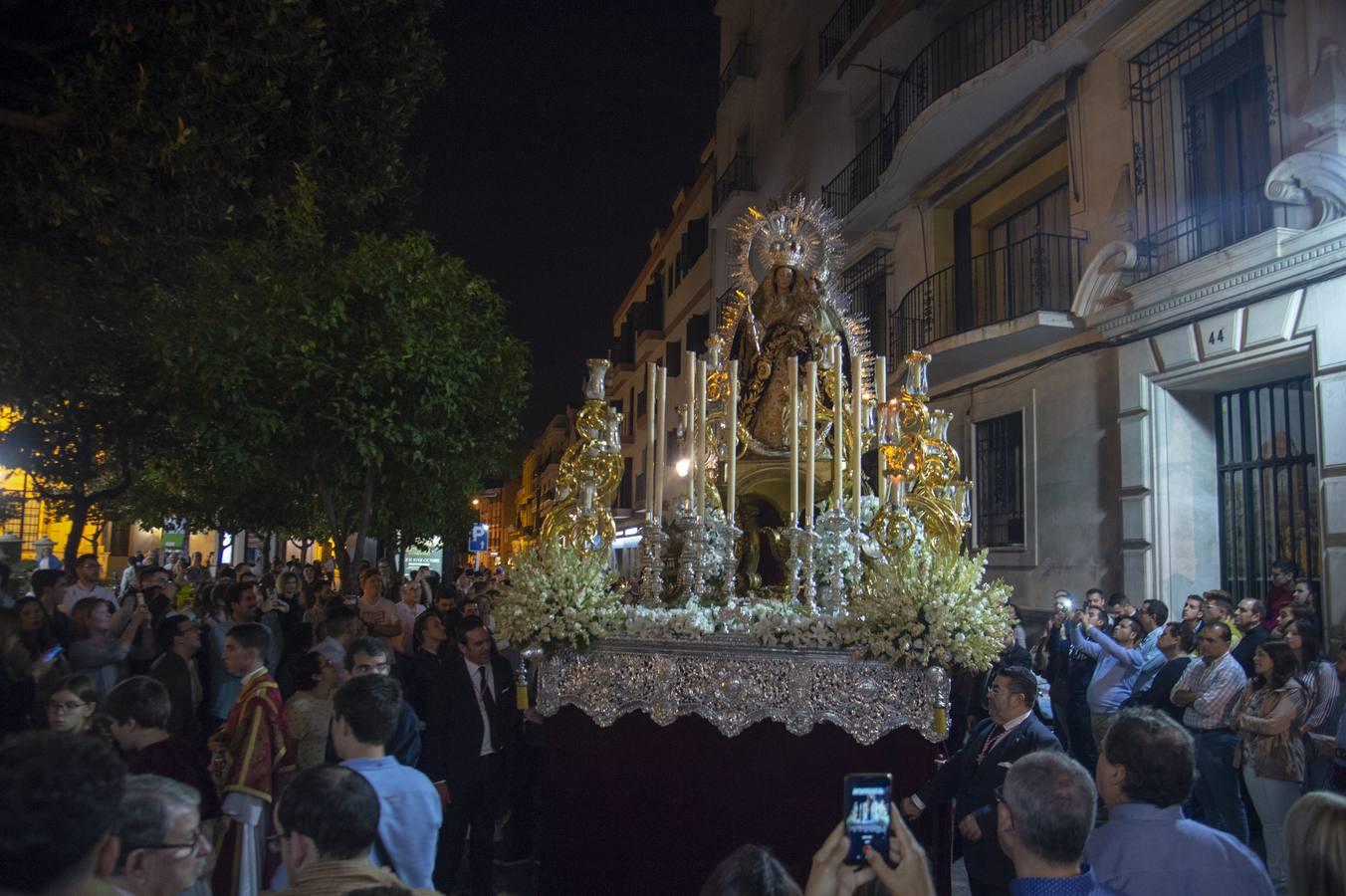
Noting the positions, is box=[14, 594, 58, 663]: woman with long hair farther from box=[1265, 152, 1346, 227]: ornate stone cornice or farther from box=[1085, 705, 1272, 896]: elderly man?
box=[1265, 152, 1346, 227]: ornate stone cornice

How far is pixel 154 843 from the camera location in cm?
262

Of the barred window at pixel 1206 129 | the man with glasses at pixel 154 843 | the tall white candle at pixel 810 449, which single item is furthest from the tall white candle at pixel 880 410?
the man with glasses at pixel 154 843

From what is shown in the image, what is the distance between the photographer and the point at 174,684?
20.0 feet

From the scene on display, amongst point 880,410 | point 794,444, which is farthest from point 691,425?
point 880,410

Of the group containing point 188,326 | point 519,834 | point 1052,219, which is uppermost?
point 1052,219

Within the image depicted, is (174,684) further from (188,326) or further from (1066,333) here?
(1066,333)

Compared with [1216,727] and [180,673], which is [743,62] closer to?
[1216,727]

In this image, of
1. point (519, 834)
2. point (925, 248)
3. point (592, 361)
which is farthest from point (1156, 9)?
point (519, 834)

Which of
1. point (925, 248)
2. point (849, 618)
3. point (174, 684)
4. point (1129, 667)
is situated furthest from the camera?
point (925, 248)

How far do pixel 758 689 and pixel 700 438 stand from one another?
1689 millimetres

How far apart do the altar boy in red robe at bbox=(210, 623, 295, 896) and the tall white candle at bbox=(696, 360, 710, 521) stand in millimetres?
2623

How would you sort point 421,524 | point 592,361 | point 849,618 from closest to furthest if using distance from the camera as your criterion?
1. point 849,618
2. point 592,361
3. point 421,524

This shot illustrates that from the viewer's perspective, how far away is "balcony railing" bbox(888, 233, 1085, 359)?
12.7 meters

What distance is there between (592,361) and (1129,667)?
471 centimetres
